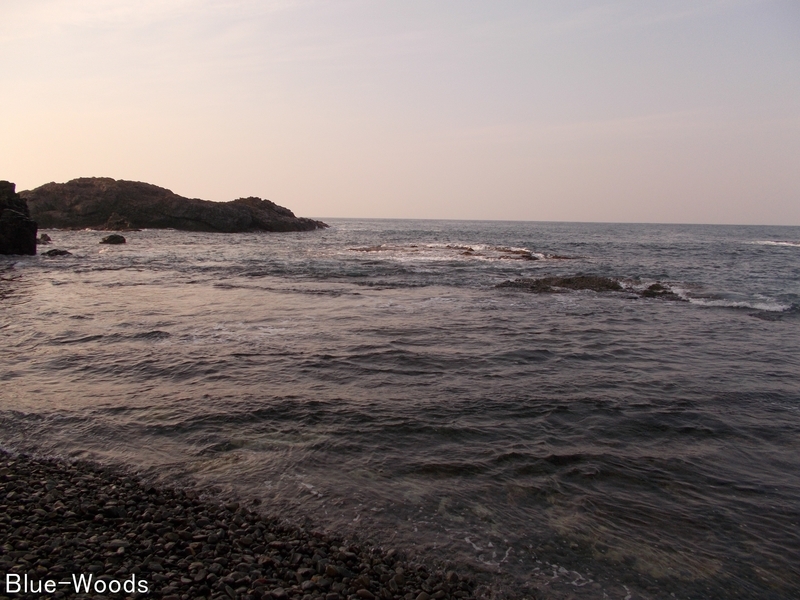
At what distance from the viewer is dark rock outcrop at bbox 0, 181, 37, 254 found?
35.0 m

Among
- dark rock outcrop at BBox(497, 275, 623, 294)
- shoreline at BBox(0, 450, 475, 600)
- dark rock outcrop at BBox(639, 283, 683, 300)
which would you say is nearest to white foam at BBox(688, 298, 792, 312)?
dark rock outcrop at BBox(639, 283, 683, 300)

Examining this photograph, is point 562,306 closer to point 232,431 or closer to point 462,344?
point 462,344

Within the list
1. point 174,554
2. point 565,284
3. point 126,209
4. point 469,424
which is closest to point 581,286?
point 565,284

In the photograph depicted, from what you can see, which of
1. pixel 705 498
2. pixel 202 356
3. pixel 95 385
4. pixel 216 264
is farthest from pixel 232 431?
pixel 216 264

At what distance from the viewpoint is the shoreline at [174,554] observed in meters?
4.52

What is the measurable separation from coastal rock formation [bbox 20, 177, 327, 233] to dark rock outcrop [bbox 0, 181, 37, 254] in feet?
137

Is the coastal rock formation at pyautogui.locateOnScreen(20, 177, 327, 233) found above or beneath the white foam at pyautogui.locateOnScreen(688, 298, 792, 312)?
above

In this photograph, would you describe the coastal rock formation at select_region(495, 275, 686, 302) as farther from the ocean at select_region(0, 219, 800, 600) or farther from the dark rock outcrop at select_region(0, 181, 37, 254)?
the dark rock outcrop at select_region(0, 181, 37, 254)

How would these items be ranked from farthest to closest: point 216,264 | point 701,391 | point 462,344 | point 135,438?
point 216,264 → point 462,344 → point 701,391 → point 135,438

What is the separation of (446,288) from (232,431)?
18.3 meters

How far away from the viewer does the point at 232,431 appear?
8.23 metres

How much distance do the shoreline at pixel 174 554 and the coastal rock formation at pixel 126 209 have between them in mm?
81261

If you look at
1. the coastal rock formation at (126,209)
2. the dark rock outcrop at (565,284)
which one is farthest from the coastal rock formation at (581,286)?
the coastal rock formation at (126,209)

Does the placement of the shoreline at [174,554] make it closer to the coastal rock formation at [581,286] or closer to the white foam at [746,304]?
the coastal rock formation at [581,286]
